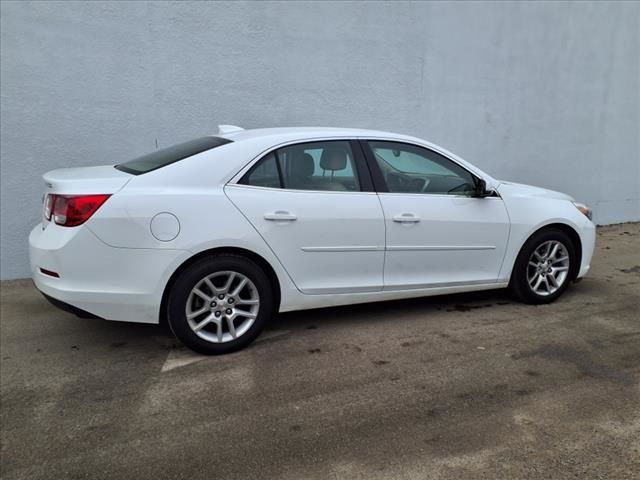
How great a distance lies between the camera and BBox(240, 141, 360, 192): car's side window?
3.80 meters

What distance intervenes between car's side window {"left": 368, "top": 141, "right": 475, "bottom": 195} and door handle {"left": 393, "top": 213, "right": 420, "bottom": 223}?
208 millimetres

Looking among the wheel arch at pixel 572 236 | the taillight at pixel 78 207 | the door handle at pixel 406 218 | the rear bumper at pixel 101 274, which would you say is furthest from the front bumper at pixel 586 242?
the taillight at pixel 78 207

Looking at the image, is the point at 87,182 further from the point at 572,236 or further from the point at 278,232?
the point at 572,236

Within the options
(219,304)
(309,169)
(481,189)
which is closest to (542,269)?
(481,189)

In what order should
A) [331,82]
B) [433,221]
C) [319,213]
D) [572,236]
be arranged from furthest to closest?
[331,82] < [572,236] < [433,221] < [319,213]

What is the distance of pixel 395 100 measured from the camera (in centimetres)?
693

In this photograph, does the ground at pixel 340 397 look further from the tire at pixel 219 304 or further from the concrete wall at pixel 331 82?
the concrete wall at pixel 331 82

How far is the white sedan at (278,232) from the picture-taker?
11.1 feet

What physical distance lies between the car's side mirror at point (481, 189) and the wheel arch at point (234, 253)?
1.82 metres

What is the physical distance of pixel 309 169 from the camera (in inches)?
155

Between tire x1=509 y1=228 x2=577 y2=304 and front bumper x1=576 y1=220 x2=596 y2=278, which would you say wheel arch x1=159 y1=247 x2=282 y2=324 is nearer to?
tire x1=509 y1=228 x2=577 y2=304

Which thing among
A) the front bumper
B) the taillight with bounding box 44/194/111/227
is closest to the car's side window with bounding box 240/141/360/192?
the taillight with bounding box 44/194/111/227

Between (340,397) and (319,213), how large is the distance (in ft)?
4.34

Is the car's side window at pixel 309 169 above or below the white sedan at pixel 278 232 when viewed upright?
above
